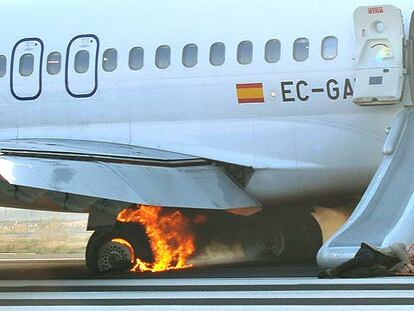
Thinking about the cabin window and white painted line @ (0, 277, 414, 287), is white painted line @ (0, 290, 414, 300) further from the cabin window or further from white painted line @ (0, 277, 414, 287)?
the cabin window

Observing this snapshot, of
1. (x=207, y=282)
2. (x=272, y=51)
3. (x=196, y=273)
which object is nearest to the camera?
(x=207, y=282)

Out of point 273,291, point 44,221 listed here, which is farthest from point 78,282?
point 44,221

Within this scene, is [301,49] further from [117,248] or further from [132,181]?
[117,248]

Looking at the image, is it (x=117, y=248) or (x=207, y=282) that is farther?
(x=117, y=248)

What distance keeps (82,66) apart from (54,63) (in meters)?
0.47

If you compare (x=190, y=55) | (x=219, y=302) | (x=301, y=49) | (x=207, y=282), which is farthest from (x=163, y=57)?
(x=219, y=302)

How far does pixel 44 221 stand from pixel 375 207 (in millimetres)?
13024

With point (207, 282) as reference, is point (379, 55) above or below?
above

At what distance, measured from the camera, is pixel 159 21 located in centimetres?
1434

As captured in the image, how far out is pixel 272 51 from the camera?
44.5ft
